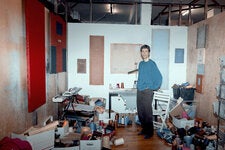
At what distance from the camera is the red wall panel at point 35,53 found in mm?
2742

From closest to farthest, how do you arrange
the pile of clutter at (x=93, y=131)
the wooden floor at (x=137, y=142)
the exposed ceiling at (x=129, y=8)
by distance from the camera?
1. the pile of clutter at (x=93, y=131)
2. the wooden floor at (x=137, y=142)
3. the exposed ceiling at (x=129, y=8)

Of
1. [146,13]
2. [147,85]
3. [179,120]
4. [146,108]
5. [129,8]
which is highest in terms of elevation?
[129,8]

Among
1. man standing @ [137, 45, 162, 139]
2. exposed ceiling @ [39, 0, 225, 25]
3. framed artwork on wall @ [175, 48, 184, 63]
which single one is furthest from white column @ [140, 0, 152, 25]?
man standing @ [137, 45, 162, 139]

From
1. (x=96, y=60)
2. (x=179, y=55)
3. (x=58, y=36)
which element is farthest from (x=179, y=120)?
(x=58, y=36)

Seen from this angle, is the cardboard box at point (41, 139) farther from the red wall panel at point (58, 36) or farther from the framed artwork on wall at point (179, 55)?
the framed artwork on wall at point (179, 55)

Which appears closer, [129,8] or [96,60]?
[96,60]

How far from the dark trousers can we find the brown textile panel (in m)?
1.91

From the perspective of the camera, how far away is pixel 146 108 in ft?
11.5

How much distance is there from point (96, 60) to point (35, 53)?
7.88 ft

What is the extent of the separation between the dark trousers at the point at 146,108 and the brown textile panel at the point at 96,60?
1908mm

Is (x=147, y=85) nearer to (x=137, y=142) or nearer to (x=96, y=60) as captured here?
(x=137, y=142)

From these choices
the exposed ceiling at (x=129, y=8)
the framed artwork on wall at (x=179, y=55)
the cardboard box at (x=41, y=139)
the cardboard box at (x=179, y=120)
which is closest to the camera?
the cardboard box at (x=41, y=139)

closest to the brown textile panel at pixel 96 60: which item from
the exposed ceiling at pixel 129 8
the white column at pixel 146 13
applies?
the exposed ceiling at pixel 129 8

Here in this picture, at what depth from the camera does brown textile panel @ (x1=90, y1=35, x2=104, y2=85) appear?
522 cm
